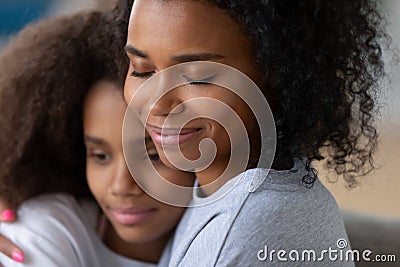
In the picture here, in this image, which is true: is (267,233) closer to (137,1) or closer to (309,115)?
(309,115)

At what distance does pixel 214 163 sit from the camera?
66cm

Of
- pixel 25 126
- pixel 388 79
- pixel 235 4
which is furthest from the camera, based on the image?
pixel 25 126

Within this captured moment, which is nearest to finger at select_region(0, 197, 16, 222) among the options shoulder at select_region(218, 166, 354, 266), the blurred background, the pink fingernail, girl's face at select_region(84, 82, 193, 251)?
the pink fingernail

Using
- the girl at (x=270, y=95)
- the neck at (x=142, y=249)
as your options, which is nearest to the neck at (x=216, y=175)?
the girl at (x=270, y=95)

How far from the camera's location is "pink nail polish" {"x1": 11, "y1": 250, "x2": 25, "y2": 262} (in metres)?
0.80

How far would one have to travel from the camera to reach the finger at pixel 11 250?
2.62 feet

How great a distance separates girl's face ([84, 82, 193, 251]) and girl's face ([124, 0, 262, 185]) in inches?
6.9

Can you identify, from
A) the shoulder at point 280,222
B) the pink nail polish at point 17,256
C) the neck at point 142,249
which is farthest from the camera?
the neck at point 142,249

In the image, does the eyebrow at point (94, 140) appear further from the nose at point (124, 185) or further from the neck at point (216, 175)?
the neck at point (216, 175)

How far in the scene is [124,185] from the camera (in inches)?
32.4

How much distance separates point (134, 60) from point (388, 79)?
0.28 m

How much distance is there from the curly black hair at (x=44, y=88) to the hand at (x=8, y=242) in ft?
0.05

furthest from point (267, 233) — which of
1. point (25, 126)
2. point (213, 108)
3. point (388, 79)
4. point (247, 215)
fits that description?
point (25, 126)

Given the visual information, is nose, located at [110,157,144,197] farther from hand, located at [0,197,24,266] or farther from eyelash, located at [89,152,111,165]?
hand, located at [0,197,24,266]
